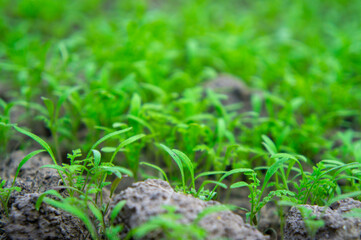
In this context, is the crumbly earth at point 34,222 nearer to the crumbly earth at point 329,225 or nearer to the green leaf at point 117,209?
the green leaf at point 117,209

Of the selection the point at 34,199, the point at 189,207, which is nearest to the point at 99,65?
the point at 34,199

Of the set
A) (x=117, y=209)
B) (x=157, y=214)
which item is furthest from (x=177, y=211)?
(x=117, y=209)

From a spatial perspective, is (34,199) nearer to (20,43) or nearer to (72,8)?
(20,43)

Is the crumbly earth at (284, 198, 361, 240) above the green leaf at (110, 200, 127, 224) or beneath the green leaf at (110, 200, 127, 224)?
beneath

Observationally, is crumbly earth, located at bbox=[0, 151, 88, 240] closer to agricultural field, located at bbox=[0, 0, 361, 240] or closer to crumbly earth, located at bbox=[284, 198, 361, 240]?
agricultural field, located at bbox=[0, 0, 361, 240]

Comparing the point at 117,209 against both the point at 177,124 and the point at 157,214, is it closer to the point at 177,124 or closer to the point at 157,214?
the point at 157,214

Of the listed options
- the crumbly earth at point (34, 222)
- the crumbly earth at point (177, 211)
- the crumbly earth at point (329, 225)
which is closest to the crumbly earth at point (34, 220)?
the crumbly earth at point (34, 222)

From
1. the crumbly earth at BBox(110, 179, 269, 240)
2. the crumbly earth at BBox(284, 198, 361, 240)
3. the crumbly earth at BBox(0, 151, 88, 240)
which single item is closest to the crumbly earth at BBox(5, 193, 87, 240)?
the crumbly earth at BBox(0, 151, 88, 240)
